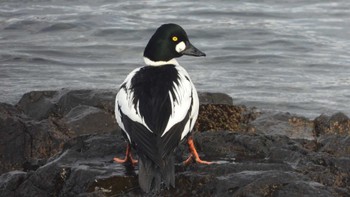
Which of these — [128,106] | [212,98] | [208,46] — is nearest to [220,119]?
[212,98]

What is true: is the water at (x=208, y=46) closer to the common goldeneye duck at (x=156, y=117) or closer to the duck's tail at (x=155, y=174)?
the common goldeneye duck at (x=156, y=117)

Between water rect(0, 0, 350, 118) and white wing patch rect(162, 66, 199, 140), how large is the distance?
6.02m

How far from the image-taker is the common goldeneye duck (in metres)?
5.77

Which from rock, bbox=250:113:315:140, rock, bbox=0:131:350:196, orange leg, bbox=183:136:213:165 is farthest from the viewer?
rock, bbox=250:113:315:140

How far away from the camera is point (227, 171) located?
5.91m

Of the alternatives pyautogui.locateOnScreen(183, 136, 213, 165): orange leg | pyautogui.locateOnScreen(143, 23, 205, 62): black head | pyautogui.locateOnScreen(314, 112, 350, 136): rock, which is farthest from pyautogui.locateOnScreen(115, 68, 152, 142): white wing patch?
pyautogui.locateOnScreen(314, 112, 350, 136): rock

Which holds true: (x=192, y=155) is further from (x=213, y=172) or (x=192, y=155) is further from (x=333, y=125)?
(x=333, y=125)

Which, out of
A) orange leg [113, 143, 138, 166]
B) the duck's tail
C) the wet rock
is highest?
the duck's tail

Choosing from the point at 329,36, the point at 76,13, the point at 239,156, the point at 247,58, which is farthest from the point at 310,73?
the point at 239,156

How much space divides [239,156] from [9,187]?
183cm

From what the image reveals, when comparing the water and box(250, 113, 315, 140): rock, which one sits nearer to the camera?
box(250, 113, 315, 140): rock

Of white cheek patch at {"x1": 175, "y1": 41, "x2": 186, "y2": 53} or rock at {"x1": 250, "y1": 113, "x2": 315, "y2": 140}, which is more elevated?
white cheek patch at {"x1": 175, "y1": 41, "x2": 186, "y2": 53}

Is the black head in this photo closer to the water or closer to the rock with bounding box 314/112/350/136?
the rock with bounding box 314/112/350/136

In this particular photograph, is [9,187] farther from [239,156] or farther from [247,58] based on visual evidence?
[247,58]
